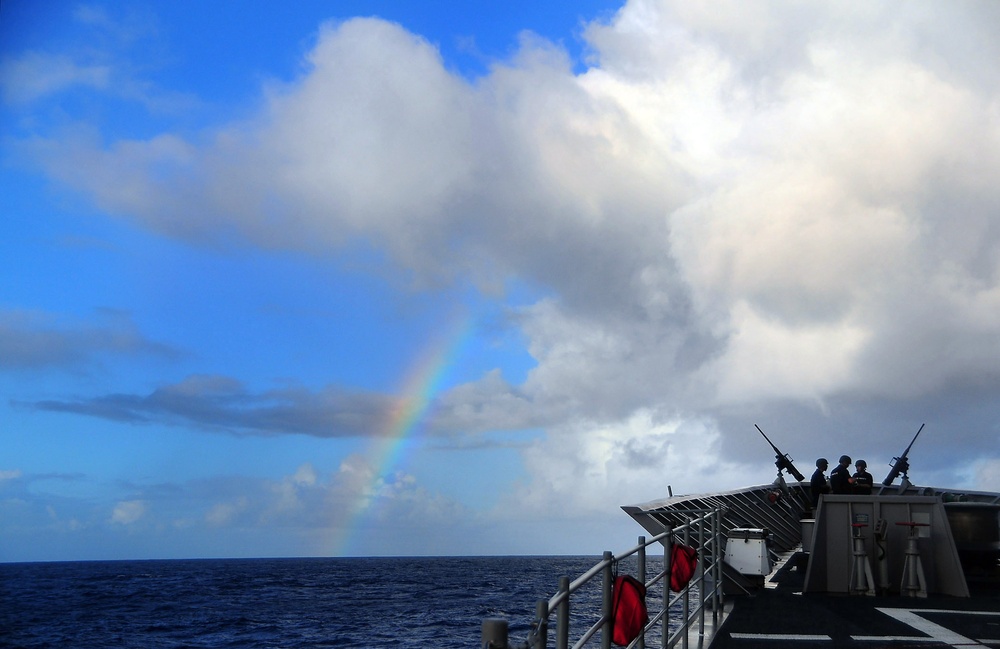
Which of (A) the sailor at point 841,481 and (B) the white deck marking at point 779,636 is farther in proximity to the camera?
(A) the sailor at point 841,481

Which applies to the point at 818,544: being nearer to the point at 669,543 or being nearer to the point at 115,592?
the point at 669,543

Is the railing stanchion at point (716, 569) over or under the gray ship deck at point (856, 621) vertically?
over

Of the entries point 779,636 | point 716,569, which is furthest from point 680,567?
point 716,569

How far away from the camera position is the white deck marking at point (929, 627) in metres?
9.35

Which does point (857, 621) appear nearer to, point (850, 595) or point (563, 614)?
point (850, 595)

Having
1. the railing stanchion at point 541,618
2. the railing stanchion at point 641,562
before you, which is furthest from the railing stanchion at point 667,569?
the railing stanchion at point 541,618

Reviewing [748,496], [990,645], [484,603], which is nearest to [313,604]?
[484,603]

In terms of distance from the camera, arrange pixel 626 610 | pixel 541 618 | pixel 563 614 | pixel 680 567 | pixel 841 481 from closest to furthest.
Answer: pixel 541 618
pixel 563 614
pixel 626 610
pixel 680 567
pixel 841 481

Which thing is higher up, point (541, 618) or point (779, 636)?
point (541, 618)

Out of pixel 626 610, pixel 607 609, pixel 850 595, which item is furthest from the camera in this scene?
pixel 850 595

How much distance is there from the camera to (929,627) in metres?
10.5

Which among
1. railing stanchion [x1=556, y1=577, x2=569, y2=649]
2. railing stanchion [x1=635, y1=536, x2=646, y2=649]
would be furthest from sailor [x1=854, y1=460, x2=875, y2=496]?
railing stanchion [x1=556, y1=577, x2=569, y2=649]

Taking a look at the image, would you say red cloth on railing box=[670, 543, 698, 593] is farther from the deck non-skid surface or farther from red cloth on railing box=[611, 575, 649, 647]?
red cloth on railing box=[611, 575, 649, 647]

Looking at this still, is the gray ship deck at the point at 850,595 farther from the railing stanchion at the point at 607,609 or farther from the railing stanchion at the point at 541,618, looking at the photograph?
the railing stanchion at the point at 541,618
